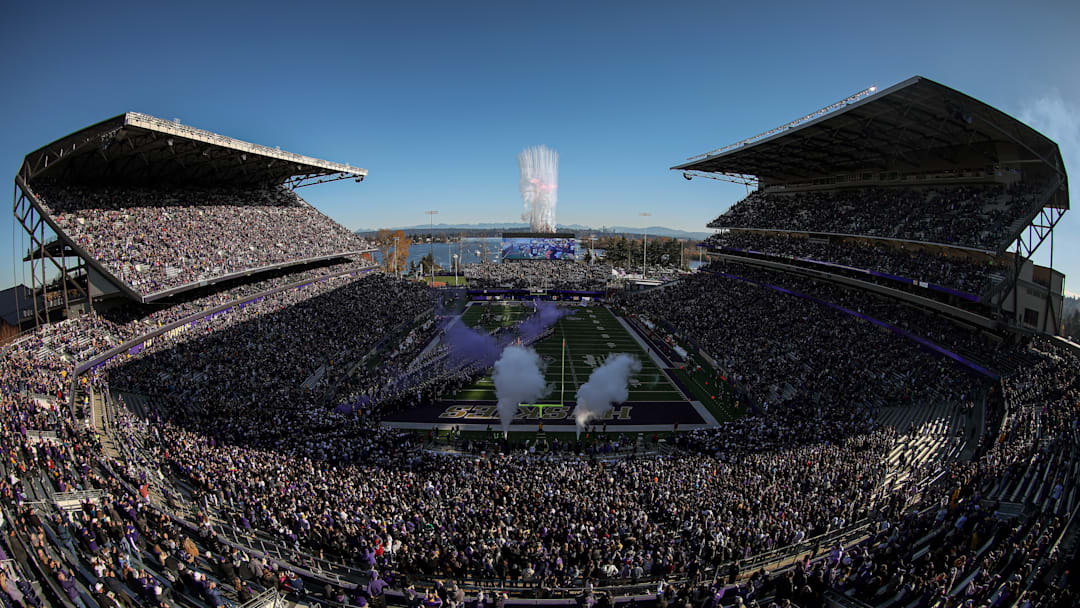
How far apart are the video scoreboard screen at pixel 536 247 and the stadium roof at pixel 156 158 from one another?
30.6 meters

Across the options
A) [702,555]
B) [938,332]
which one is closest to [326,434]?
[702,555]

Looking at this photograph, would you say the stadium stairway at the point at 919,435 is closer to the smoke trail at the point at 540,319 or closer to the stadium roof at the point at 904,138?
the stadium roof at the point at 904,138

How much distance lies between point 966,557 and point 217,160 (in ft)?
147

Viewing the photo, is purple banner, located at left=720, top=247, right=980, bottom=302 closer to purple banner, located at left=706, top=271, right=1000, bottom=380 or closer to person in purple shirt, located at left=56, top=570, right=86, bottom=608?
purple banner, located at left=706, top=271, right=1000, bottom=380

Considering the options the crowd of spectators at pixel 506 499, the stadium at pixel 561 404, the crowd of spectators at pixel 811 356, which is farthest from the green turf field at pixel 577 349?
the crowd of spectators at pixel 506 499

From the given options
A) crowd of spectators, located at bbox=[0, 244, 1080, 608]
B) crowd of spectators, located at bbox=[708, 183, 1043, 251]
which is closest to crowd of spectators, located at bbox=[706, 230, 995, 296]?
crowd of spectators, located at bbox=[708, 183, 1043, 251]

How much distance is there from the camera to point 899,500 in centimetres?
1307

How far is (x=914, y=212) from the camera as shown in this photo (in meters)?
30.5

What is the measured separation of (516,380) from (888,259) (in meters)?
23.9

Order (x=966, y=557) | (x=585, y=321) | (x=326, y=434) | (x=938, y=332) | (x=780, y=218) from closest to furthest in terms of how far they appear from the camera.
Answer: (x=966, y=557)
(x=326, y=434)
(x=938, y=332)
(x=780, y=218)
(x=585, y=321)

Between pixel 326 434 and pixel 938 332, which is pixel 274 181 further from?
pixel 938 332

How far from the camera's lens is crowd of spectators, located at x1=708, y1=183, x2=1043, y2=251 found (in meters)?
24.7

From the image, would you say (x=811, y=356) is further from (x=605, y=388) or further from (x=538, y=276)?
(x=538, y=276)

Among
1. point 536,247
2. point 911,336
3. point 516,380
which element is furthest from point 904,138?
point 536,247
